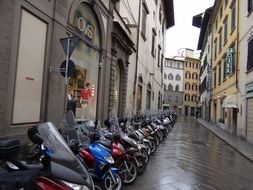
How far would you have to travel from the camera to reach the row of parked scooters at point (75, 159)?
3.59 metres

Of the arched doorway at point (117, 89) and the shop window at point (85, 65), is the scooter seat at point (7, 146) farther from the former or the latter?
the arched doorway at point (117, 89)

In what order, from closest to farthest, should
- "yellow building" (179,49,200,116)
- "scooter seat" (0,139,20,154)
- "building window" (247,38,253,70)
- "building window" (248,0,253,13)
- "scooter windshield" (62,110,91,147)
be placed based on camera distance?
1. "scooter seat" (0,139,20,154)
2. "scooter windshield" (62,110,91,147)
3. "building window" (247,38,253,70)
4. "building window" (248,0,253,13)
5. "yellow building" (179,49,200,116)

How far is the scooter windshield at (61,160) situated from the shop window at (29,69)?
3805 mm

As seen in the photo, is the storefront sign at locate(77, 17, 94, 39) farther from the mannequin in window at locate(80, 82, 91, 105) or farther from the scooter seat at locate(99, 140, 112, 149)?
the scooter seat at locate(99, 140, 112, 149)

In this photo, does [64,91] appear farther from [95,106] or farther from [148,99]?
[148,99]

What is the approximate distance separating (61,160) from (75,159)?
18cm

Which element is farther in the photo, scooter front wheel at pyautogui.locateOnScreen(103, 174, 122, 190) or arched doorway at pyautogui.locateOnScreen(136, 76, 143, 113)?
arched doorway at pyautogui.locateOnScreen(136, 76, 143, 113)

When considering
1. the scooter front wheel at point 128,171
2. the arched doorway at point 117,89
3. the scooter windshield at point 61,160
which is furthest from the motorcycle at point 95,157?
the arched doorway at point 117,89

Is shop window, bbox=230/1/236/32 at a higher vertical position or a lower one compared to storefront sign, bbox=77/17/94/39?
higher

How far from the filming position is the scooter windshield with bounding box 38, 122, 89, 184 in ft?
11.9

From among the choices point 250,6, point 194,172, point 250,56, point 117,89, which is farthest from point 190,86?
point 194,172

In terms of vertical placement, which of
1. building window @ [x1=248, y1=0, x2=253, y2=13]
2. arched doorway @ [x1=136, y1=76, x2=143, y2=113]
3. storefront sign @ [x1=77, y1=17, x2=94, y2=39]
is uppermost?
building window @ [x1=248, y1=0, x2=253, y2=13]

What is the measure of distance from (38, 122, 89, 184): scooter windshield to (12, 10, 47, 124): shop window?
380 cm

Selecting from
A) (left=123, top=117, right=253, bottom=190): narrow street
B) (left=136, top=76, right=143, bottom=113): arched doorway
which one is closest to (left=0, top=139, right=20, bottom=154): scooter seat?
(left=123, top=117, right=253, bottom=190): narrow street
